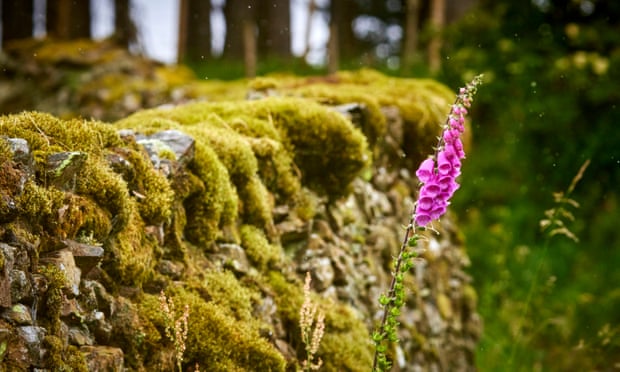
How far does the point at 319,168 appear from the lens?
182 inches

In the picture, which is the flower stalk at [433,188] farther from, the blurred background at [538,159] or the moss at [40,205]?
the blurred background at [538,159]

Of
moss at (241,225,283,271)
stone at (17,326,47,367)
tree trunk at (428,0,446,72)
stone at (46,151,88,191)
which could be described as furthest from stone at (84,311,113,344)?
tree trunk at (428,0,446,72)

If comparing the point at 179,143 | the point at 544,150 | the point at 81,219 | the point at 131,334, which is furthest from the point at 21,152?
the point at 544,150

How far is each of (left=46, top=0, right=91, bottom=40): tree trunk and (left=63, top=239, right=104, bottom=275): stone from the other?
11912 millimetres

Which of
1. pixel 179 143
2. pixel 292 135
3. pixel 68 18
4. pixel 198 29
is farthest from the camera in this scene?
pixel 198 29

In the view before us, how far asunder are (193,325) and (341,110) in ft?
8.04

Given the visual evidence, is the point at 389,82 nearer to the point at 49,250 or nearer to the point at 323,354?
the point at 323,354

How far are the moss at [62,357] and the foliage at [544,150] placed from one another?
6.38m

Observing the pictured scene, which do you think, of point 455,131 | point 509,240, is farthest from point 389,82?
point 455,131

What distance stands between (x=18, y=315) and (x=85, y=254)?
409 millimetres

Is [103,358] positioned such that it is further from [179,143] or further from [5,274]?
[179,143]

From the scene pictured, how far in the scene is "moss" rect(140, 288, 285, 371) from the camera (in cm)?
289

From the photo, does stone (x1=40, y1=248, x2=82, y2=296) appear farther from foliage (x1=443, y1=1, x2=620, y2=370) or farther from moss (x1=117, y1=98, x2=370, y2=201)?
foliage (x1=443, y1=1, x2=620, y2=370)

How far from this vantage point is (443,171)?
2600 millimetres
